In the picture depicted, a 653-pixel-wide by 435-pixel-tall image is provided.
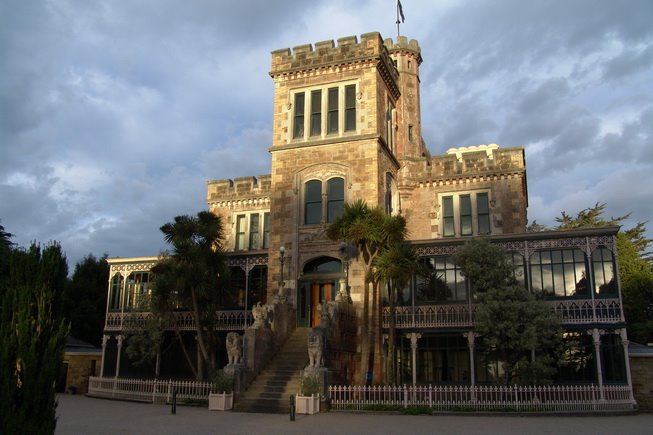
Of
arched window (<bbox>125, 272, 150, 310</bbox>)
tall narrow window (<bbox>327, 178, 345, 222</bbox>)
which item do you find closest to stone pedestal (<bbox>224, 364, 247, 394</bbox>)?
tall narrow window (<bbox>327, 178, 345, 222</bbox>)

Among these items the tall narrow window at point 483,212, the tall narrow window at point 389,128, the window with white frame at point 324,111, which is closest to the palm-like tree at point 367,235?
the window with white frame at point 324,111

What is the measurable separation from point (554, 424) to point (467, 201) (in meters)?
15.0

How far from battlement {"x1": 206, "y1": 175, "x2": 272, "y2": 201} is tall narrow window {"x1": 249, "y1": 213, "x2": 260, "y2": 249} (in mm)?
1299

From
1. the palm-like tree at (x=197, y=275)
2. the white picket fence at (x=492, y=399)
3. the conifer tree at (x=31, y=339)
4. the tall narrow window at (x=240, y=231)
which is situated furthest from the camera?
the tall narrow window at (x=240, y=231)

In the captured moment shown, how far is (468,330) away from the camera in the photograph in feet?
76.6

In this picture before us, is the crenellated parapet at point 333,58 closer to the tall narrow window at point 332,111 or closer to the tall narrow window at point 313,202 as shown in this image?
the tall narrow window at point 332,111

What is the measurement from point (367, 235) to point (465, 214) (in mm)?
9006

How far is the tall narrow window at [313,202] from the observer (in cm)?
2706

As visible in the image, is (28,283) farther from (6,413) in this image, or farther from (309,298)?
(309,298)

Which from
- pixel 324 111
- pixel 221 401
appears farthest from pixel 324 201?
pixel 221 401

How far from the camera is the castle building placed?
23.1m

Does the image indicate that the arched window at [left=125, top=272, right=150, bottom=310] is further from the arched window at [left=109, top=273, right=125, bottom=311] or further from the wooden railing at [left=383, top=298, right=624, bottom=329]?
the wooden railing at [left=383, top=298, right=624, bottom=329]

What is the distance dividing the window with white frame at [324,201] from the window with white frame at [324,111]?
234 cm

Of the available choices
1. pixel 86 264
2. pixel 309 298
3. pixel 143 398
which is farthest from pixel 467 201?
pixel 86 264
